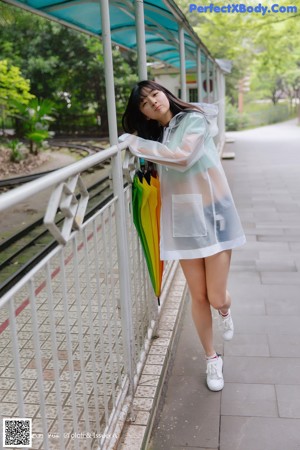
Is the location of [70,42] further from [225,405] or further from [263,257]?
[225,405]

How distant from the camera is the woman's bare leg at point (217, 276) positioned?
2.59m

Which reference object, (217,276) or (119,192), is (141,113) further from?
(217,276)

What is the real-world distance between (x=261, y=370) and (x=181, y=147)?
5.17 feet

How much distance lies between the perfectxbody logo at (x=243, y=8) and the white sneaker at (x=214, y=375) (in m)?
9.68

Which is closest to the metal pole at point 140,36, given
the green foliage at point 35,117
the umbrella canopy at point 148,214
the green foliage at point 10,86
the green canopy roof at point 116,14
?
the green canopy roof at point 116,14

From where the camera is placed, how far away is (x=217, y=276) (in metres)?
2.63

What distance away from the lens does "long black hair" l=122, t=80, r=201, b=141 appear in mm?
2438

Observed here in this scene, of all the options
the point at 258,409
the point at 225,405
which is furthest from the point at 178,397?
the point at 258,409

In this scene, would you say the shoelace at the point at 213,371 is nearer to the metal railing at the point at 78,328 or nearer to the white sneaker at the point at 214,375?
the white sneaker at the point at 214,375

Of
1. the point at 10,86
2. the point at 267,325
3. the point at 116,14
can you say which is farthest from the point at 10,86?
the point at 267,325

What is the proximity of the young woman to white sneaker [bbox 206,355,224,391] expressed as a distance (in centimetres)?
57

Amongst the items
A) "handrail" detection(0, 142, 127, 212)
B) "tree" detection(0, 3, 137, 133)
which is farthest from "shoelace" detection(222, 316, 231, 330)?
"tree" detection(0, 3, 137, 133)

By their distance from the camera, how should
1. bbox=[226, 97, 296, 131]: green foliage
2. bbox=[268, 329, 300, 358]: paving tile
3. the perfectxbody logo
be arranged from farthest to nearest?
1. bbox=[226, 97, 296, 131]: green foliage
2. the perfectxbody logo
3. bbox=[268, 329, 300, 358]: paving tile

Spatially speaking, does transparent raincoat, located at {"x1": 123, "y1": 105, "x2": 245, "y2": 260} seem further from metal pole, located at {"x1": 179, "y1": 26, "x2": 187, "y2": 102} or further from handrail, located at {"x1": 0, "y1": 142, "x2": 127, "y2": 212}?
metal pole, located at {"x1": 179, "y1": 26, "x2": 187, "y2": 102}
